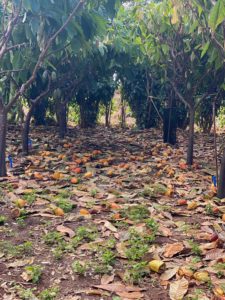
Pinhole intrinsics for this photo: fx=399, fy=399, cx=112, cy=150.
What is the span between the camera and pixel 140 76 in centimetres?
865

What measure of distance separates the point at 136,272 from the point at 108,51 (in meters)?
3.99

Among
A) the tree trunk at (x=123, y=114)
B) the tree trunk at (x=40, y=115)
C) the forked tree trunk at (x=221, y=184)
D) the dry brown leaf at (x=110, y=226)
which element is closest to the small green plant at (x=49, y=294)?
the dry brown leaf at (x=110, y=226)

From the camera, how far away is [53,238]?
8.05 ft

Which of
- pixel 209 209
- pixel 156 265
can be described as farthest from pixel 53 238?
pixel 209 209

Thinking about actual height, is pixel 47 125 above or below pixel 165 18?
below

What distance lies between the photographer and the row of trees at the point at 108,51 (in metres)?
3.09

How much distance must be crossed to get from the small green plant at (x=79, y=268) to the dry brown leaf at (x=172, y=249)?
0.48 meters

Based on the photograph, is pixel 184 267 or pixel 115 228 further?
pixel 115 228

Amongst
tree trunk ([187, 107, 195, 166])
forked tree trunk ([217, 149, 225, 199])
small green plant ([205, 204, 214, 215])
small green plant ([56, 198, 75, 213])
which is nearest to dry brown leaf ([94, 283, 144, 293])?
small green plant ([56, 198, 75, 213])

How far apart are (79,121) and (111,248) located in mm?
6855

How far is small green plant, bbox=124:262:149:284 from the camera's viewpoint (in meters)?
2.00

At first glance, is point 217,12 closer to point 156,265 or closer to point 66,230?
point 156,265

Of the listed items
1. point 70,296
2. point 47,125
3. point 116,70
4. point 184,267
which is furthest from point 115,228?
point 47,125

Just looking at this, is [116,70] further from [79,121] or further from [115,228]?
[115,228]
